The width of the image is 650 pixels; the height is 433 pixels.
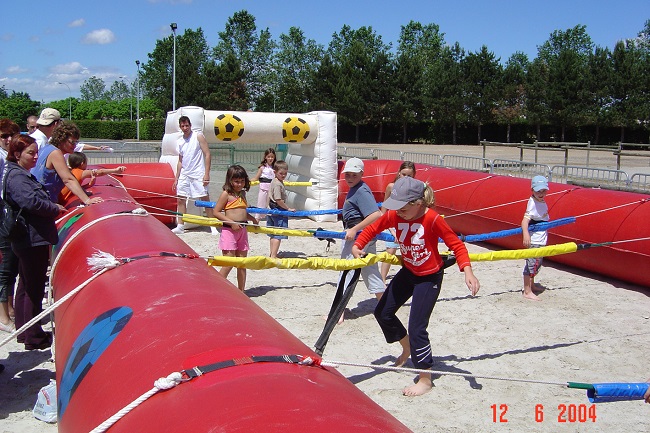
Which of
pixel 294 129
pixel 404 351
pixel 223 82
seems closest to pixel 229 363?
pixel 404 351

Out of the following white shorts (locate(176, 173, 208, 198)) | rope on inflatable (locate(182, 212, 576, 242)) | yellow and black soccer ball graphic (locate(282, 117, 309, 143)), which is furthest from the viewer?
yellow and black soccer ball graphic (locate(282, 117, 309, 143))

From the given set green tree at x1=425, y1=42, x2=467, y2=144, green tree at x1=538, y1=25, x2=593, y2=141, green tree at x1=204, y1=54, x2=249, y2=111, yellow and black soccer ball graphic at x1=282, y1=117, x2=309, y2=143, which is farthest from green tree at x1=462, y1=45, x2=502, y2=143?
yellow and black soccer ball graphic at x1=282, y1=117, x2=309, y2=143

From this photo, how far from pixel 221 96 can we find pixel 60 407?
53.8 m

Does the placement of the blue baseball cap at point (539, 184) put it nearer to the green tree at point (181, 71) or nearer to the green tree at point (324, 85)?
the green tree at point (324, 85)

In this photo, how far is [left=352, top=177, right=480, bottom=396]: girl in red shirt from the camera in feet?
Answer: 13.6

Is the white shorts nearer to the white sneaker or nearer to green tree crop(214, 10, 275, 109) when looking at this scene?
→ the white sneaker

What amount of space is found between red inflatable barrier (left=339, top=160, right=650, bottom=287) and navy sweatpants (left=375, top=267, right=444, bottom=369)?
3.72 metres

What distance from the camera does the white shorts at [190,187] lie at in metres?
10.2

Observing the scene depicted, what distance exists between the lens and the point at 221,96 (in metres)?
54.4

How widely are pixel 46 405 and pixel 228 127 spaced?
7759 mm

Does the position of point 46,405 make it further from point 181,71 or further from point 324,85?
point 181,71

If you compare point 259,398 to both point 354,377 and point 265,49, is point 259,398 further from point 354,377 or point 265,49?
point 265,49

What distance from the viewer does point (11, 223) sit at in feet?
14.6

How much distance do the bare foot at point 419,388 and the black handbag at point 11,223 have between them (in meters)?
3.08
